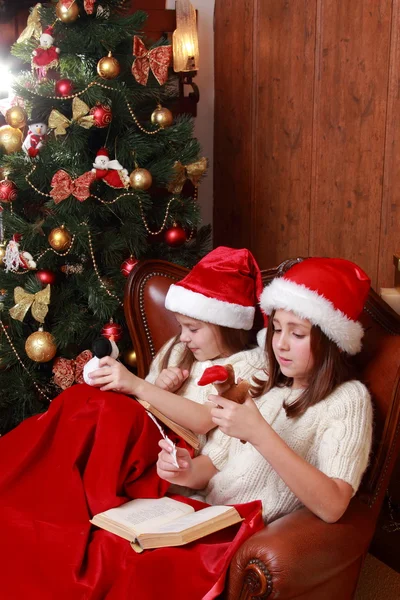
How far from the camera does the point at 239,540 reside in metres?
1.37

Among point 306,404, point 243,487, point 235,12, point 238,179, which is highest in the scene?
point 235,12

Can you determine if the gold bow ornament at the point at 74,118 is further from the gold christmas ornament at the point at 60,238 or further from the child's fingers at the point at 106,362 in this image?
the child's fingers at the point at 106,362

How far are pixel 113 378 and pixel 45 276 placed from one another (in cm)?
84

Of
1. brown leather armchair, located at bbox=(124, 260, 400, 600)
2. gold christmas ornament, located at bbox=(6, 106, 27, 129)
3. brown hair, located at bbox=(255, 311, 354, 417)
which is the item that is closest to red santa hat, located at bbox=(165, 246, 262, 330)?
brown leather armchair, located at bbox=(124, 260, 400, 600)

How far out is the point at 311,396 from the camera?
5.19 feet

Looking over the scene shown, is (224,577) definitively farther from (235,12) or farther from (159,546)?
(235,12)

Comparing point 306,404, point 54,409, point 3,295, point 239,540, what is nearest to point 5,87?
point 3,295

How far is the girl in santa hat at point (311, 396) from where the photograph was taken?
1481mm

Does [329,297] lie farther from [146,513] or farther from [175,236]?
[175,236]

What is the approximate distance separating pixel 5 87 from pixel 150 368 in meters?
1.28

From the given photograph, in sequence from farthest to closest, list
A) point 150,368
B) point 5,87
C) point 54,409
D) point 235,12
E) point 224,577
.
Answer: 1. point 235,12
2. point 5,87
3. point 150,368
4. point 54,409
5. point 224,577

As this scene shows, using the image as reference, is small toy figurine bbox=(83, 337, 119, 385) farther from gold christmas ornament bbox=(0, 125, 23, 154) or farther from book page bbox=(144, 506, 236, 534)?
gold christmas ornament bbox=(0, 125, 23, 154)

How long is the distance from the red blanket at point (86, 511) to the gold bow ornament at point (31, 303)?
2.33 feet

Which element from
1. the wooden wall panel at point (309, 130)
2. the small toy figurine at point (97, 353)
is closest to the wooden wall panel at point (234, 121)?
the wooden wall panel at point (309, 130)
